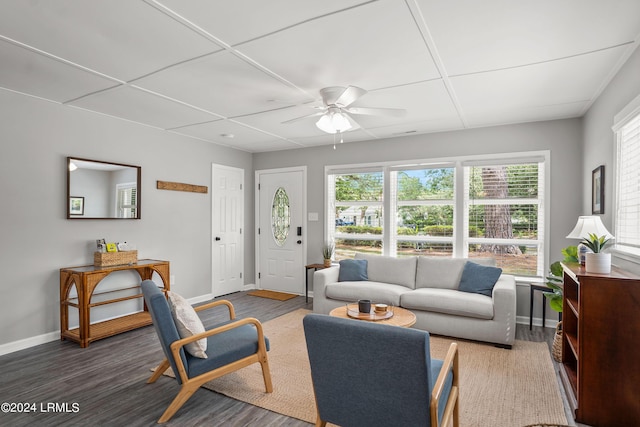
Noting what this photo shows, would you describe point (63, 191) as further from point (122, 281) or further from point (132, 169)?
point (122, 281)

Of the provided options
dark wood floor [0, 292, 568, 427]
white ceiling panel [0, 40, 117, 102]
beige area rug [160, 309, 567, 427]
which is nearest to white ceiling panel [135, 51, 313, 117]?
white ceiling panel [0, 40, 117, 102]

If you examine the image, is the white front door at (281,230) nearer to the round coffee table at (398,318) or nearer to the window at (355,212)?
the window at (355,212)

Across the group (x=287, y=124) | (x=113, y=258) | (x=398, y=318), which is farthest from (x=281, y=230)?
(x=398, y=318)

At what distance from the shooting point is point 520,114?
399cm

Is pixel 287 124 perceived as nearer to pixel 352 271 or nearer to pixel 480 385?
pixel 352 271

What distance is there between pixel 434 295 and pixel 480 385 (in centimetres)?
119

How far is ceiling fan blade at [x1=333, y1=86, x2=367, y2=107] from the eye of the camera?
286 cm

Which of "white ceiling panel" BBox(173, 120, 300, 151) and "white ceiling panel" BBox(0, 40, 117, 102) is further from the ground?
"white ceiling panel" BBox(0, 40, 117, 102)

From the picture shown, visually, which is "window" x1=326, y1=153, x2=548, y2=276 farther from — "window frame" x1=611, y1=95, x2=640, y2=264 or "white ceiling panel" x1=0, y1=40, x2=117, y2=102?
"white ceiling panel" x1=0, y1=40, x2=117, y2=102

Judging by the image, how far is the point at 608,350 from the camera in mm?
2156

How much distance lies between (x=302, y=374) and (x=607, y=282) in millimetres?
2266

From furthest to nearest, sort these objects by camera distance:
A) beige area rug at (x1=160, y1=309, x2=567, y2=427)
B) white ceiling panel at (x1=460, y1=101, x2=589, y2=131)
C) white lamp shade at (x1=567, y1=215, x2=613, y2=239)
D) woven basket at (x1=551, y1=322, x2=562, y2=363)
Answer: white ceiling panel at (x1=460, y1=101, x2=589, y2=131)
woven basket at (x1=551, y1=322, x2=562, y2=363)
white lamp shade at (x1=567, y1=215, x2=613, y2=239)
beige area rug at (x1=160, y1=309, x2=567, y2=427)

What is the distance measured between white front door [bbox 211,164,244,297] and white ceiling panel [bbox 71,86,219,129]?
1.40m

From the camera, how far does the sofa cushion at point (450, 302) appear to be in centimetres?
359
